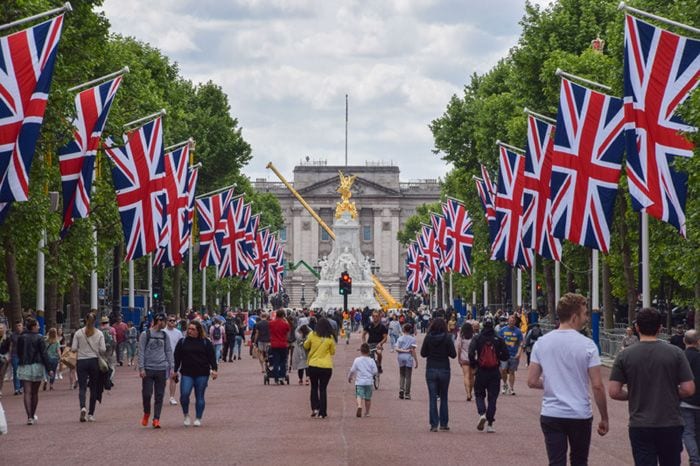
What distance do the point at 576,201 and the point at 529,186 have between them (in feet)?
28.8

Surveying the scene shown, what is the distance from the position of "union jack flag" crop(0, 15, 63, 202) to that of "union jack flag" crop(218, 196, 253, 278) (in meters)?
35.1

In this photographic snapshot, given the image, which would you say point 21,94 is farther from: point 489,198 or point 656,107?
point 489,198

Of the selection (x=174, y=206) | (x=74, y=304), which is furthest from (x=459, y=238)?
(x=174, y=206)

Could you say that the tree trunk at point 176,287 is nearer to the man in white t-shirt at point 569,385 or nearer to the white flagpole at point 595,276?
the white flagpole at point 595,276

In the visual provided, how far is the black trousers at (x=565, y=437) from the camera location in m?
11.7

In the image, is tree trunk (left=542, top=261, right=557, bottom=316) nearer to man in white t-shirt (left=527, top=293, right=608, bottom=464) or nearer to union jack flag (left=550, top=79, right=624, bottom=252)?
union jack flag (left=550, top=79, right=624, bottom=252)

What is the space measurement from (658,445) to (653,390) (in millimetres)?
421

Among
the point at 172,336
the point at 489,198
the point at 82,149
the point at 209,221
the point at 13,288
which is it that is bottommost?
the point at 172,336

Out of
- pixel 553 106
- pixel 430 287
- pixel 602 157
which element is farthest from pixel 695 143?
pixel 430 287

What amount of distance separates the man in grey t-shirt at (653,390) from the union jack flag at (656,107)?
12.2m

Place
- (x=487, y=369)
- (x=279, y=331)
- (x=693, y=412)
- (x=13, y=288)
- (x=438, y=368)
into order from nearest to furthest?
(x=693, y=412) → (x=487, y=369) → (x=438, y=368) → (x=279, y=331) → (x=13, y=288)

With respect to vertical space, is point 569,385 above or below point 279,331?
below

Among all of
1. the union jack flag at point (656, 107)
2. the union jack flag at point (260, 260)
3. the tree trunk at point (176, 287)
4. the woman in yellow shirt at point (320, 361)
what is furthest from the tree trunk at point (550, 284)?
the woman in yellow shirt at point (320, 361)

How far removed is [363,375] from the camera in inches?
971
